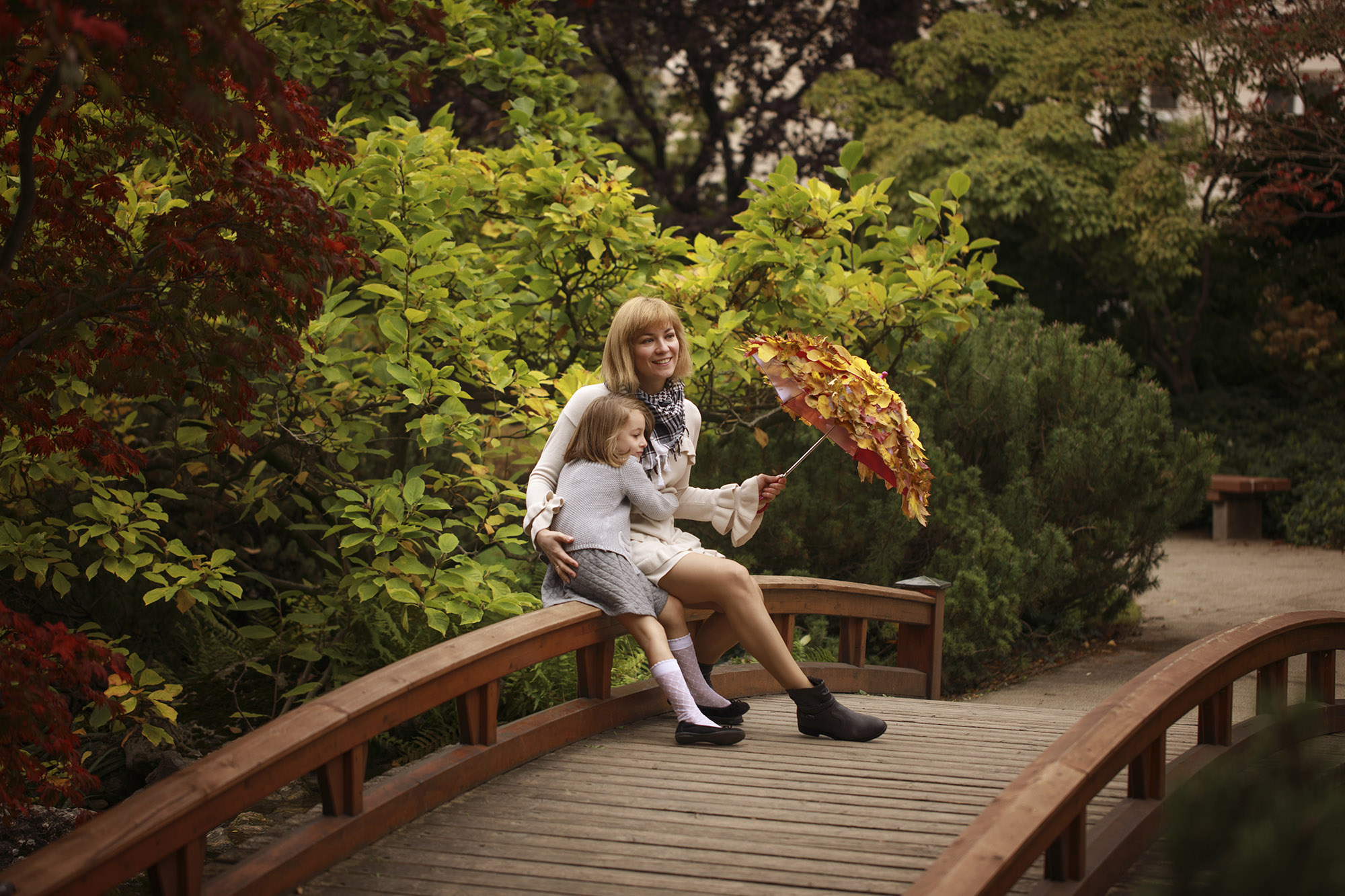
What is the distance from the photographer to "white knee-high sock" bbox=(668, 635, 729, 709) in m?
4.41

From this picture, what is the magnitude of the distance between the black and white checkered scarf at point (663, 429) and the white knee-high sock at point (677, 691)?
0.74 metres

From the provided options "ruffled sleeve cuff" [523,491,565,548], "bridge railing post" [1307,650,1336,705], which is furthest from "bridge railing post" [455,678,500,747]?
"bridge railing post" [1307,650,1336,705]

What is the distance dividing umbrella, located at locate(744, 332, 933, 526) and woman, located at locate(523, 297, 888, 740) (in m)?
0.33

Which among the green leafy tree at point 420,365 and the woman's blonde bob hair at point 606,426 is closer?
the woman's blonde bob hair at point 606,426

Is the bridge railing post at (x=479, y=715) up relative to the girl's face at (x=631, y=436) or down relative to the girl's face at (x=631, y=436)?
down

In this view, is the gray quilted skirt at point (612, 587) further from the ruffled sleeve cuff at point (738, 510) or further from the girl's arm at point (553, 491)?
the ruffled sleeve cuff at point (738, 510)

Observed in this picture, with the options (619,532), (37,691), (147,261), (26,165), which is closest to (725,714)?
(619,532)

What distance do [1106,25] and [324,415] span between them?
1353cm

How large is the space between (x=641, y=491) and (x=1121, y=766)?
6.48 ft

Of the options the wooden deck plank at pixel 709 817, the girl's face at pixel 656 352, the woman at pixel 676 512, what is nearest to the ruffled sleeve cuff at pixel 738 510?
the woman at pixel 676 512

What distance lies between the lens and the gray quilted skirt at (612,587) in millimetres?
4242

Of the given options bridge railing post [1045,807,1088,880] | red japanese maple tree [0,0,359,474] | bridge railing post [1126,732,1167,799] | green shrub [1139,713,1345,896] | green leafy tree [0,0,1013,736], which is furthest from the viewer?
green leafy tree [0,0,1013,736]

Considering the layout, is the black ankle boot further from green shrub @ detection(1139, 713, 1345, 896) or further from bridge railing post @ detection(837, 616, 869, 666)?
green shrub @ detection(1139, 713, 1345, 896)

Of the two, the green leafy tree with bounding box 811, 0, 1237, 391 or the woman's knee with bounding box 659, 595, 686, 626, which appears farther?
the green leafy tree with bounding box 811, 0, 1237, 391
